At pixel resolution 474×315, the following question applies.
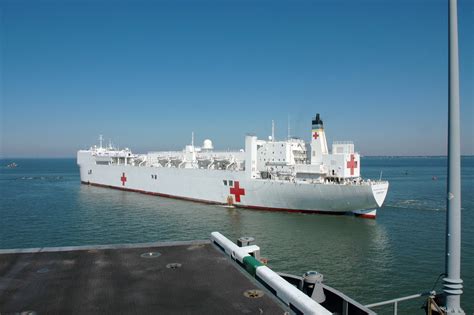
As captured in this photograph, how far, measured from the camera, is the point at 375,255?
12.5m

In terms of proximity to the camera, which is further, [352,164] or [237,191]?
[237,191]

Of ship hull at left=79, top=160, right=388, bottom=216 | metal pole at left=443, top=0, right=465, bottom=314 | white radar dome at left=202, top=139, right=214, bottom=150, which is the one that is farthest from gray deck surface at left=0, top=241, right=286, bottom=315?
white radar dome at left=202, top=139, right=214, bottom=150

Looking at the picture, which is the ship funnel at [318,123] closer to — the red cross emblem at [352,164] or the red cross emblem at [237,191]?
the red cross emblem at [352,164]

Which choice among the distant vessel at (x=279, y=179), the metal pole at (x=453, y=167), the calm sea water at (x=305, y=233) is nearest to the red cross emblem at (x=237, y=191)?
the distant vessel at (x=279, y=179)

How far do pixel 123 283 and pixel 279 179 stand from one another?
16.4 m

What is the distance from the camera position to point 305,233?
15578 mm

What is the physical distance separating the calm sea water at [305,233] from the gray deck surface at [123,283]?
4735mm

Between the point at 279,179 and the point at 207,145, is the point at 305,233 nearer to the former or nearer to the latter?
the point at 279,179

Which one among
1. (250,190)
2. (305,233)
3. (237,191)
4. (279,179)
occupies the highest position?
Result: (279,179)

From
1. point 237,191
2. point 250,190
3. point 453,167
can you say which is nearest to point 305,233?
point 250,190

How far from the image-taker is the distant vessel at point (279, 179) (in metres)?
18.5

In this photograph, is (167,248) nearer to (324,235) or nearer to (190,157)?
(324,235)

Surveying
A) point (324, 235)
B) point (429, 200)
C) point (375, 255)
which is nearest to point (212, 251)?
point (375, 255)

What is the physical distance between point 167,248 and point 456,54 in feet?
19.5
